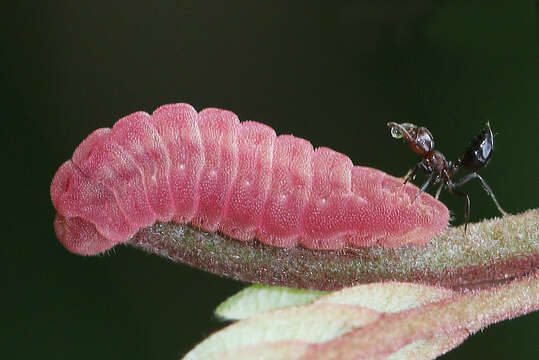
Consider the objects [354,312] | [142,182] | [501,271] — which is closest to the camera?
[354,312]

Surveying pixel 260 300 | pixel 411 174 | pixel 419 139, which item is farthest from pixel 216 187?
pixel 419 139

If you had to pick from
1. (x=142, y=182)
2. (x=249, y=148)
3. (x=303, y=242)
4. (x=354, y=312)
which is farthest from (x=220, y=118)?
(x=354, y=312)

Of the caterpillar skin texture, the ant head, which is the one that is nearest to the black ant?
the ant head

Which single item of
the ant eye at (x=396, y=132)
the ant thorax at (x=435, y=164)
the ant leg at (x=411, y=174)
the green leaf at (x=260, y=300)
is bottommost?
the green leaf at (x=260, y=300)

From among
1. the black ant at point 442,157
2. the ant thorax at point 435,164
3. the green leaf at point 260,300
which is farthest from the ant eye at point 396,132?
the green leaf at point 260,300

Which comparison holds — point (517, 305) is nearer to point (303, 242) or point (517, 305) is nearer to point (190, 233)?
point (303, 242)

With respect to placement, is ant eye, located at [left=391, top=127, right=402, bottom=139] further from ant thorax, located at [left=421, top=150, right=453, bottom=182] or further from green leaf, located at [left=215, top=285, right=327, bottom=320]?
green leaf, located at [left=215, top=285, right=327, bottom=320]

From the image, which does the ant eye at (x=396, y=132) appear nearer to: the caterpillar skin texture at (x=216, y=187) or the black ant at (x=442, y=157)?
the black ant at (x=442, y=157)
